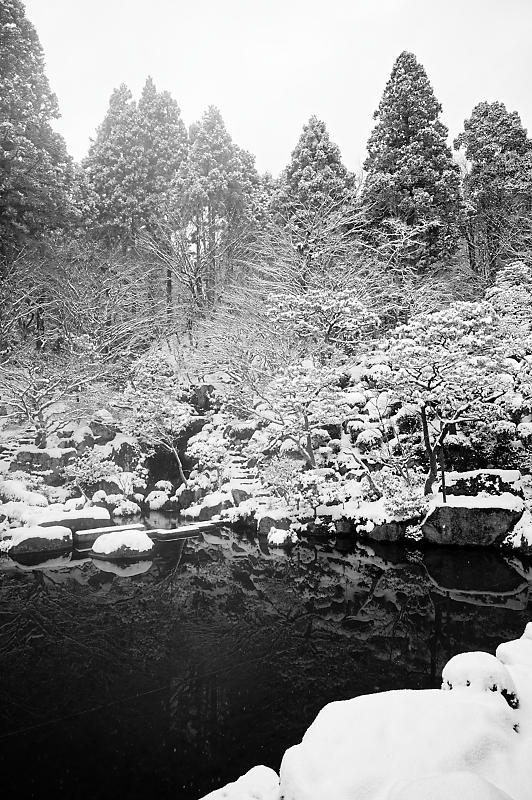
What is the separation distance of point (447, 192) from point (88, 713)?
19343 millimetres

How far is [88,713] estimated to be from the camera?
5168 millimetres

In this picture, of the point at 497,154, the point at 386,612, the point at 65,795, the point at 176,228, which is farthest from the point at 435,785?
the point at 497,154

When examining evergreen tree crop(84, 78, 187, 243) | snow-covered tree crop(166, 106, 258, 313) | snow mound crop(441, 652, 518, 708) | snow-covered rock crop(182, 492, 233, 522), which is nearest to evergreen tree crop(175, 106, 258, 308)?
snow-covered tree crop(166, 106, 258, 313)

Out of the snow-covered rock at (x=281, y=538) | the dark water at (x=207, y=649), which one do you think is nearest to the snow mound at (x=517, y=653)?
the dark water at (x=207, y=649)

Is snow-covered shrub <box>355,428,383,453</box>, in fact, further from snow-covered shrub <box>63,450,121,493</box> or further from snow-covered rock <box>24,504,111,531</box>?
snow-covered shrub <box>63,450,121,493</box>

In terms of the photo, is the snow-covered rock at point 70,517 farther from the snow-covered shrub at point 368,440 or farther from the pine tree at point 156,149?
the pine tree at point 156,149

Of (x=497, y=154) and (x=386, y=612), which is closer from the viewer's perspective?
(x=386, y=612)

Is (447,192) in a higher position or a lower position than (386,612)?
higher

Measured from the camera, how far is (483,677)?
3328mm

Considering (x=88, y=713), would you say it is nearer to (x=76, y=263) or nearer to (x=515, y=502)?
(x=515, y=502)

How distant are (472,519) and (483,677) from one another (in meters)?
7.83

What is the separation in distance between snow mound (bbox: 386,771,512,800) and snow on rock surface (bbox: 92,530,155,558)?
10117mm

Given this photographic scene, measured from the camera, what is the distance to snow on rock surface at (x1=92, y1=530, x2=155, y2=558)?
1119 cm

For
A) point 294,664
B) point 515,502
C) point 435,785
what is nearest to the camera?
point 435,785
